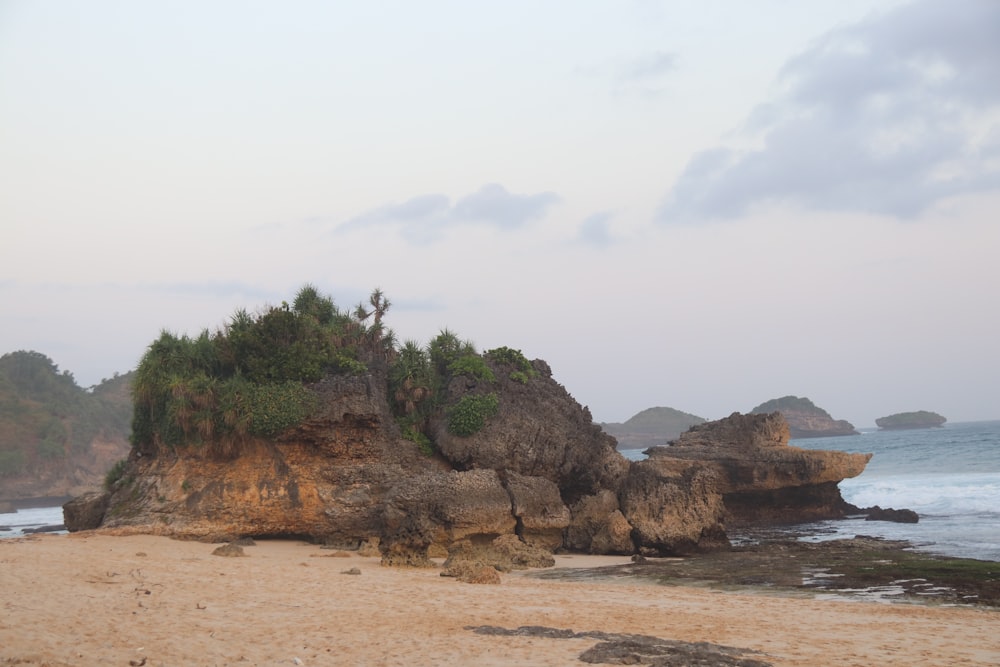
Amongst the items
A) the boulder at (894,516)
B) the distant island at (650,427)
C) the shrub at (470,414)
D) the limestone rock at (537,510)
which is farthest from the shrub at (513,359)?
the distant island at (650,427)

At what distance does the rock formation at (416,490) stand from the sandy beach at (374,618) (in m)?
3.27

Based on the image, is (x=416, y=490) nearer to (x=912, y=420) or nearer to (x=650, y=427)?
(x=650, y=427)

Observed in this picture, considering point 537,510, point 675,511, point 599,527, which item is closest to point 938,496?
point 675,511

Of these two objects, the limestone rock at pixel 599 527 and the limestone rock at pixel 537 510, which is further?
the limestone rock at pixel 599 527

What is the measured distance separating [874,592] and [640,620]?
6.09m

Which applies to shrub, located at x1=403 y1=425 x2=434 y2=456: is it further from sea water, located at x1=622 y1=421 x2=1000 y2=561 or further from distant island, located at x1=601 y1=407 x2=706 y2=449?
distant island, located at x1=601 y1=407 x2=706 y2=449

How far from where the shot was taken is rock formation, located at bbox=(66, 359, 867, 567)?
2012cm

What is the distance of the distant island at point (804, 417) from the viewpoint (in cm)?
12046

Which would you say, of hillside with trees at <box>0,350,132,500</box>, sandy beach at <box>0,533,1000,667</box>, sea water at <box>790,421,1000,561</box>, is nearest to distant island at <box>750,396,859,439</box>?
sea water at <box>790,421,1000,561</box>

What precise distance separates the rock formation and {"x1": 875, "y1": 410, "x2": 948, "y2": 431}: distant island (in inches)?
5502

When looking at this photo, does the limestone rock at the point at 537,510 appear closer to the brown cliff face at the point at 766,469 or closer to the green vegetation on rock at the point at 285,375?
the green vegetation on rock at the point at 285,375

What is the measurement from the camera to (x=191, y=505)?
20.2 m

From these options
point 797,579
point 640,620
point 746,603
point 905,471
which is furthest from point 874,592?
point 905,471

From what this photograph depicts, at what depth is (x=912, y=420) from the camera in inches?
5719
